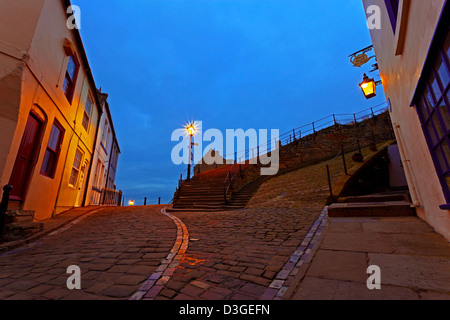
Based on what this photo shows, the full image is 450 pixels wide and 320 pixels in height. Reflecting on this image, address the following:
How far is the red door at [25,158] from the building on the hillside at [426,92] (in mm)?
9948

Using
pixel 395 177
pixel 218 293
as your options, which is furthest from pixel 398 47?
pixel 395 177

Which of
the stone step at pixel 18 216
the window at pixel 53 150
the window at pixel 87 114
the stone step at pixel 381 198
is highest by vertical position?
the window at pixel 87 114

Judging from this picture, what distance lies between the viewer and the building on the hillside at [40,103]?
19.2 ft

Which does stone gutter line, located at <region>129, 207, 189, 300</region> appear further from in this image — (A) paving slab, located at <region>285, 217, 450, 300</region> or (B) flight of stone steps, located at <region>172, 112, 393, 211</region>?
(B) flight of stone steps, located at <region>172, 112, 393, 211</region>

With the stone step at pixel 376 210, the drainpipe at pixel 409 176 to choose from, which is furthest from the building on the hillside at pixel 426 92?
the stone step at pixel 376 210

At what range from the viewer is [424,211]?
4645 mm

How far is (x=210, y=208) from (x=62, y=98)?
8.67 meters

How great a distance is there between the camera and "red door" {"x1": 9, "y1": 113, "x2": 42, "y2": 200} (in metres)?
6.42

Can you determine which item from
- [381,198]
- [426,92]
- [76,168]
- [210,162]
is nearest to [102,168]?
[76,168]

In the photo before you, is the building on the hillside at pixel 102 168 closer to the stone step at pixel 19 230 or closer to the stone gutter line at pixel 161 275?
the stone step at pixel 19 230

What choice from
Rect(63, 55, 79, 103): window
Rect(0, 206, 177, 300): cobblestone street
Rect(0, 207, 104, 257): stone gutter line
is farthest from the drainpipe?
Rect(63, 55, 79, 103): window

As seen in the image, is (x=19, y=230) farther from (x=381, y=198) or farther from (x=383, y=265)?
(x=381, y=198)

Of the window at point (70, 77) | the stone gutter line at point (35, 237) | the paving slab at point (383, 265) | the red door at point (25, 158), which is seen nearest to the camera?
the paving slab at point (383, 265)

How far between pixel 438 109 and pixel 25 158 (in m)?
10.5
